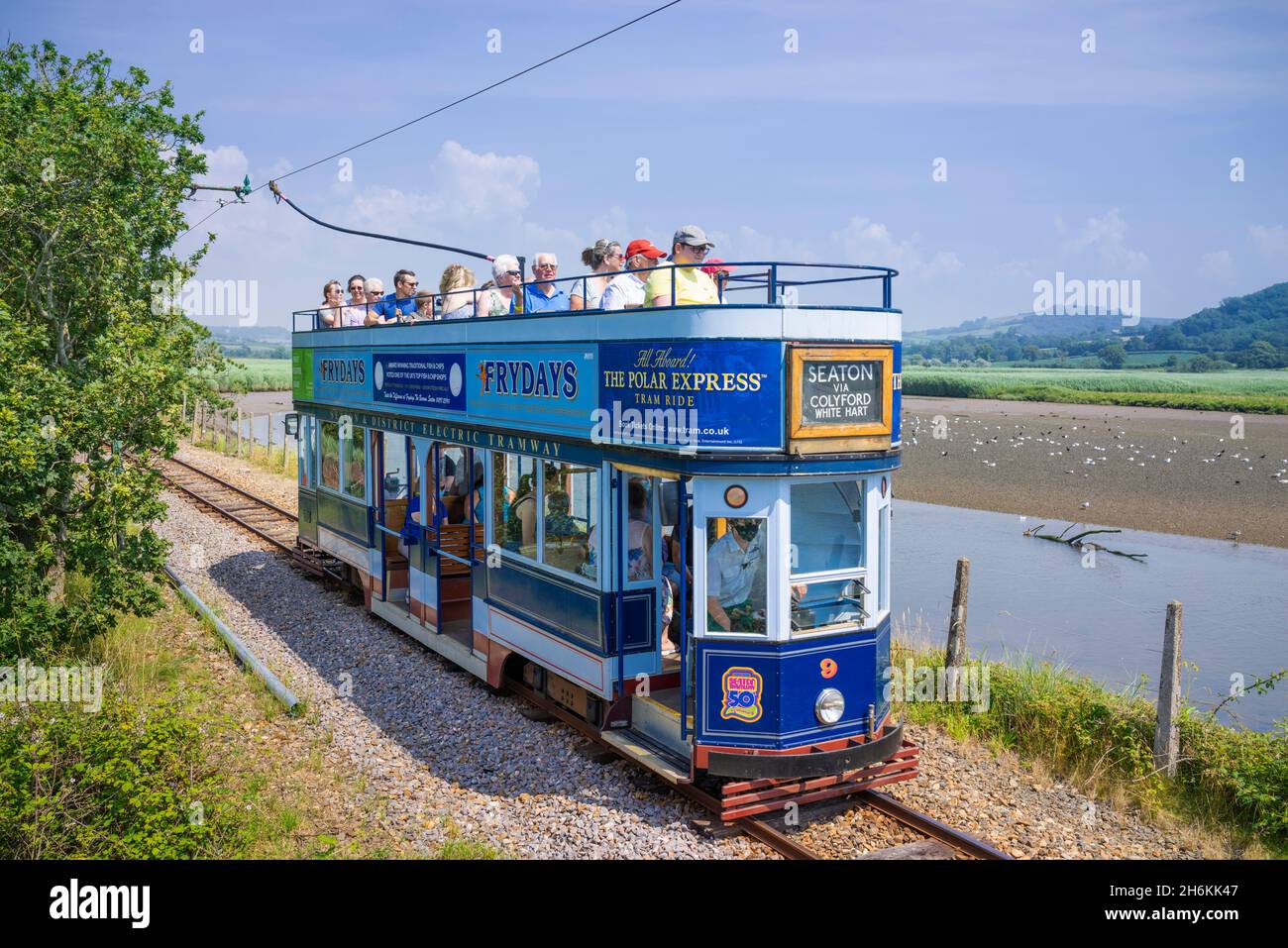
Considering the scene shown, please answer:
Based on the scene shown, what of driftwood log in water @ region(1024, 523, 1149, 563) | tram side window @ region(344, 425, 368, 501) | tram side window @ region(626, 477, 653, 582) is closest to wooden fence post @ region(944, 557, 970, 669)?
tram side window @ region(626, 477, 653, 582)

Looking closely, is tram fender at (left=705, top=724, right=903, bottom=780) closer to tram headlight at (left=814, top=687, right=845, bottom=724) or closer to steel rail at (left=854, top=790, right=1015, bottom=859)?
tram headlight at (left=814, top=687, right=845, bottom=724)

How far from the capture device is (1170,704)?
31.3ft

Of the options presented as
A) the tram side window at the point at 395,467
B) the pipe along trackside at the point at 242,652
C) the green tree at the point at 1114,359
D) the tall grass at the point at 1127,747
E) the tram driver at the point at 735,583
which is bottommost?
the tall grass at the point at 1127,747

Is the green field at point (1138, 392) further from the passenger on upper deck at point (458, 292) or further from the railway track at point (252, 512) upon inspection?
the passenger on upper deck at point (458, 292)

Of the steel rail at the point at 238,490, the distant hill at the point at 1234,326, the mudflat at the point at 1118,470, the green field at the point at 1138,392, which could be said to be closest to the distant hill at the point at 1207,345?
the distant hill at the point at 1234,326

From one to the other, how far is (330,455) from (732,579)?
909 centimetres

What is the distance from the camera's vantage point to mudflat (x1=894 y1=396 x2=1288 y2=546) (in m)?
28.8

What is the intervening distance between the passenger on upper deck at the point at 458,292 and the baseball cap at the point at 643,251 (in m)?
1.90

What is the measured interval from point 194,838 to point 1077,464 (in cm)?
3395

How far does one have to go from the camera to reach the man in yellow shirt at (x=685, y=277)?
8.49 metres

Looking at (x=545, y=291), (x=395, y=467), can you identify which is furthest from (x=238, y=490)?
(x=545, y=291)

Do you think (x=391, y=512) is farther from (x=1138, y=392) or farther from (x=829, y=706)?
(x=1138, y=392)

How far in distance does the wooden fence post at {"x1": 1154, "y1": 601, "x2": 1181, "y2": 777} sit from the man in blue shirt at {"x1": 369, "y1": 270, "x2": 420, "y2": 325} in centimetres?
879

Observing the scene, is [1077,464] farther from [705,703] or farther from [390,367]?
[705,703]
